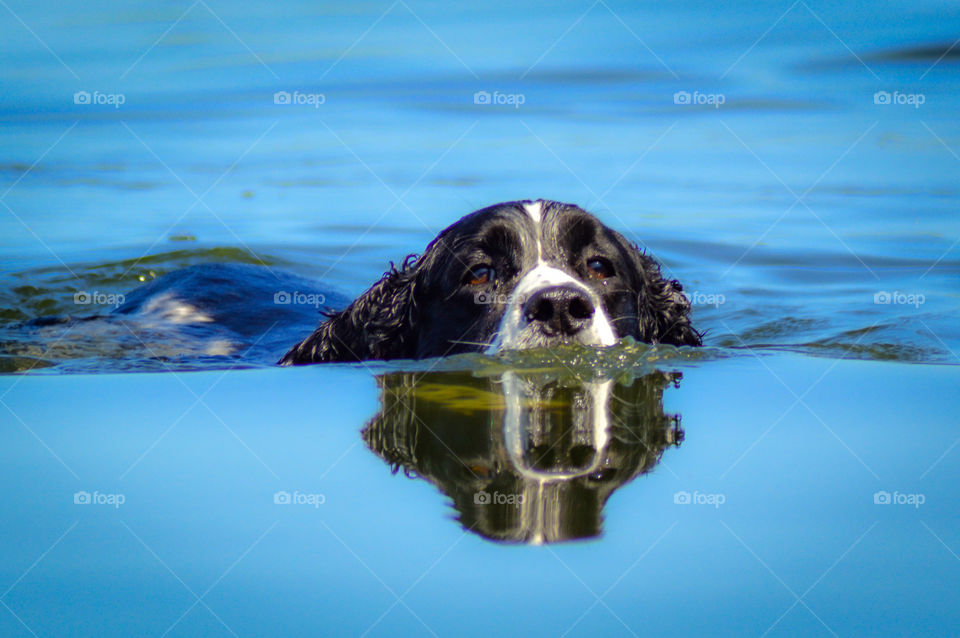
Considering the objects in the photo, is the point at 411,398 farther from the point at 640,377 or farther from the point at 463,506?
the point at 463,506

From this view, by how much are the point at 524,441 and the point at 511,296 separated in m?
1.78

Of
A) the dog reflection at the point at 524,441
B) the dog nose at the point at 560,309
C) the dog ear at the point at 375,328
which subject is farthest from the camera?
the dog ear at the point at 375,328

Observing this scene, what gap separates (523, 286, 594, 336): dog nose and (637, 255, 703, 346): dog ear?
1.50 m

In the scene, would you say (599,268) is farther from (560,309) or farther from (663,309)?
(663,309)

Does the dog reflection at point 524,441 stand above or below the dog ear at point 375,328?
below

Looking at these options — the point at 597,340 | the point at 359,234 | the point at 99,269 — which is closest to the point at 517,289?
the point at 597,340

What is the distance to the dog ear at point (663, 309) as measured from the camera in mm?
6945

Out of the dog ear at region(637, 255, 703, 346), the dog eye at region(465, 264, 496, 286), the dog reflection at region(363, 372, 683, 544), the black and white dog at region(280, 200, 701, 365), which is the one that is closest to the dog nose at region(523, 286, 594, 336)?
the black and white dog at region(280, 200, 701, 365)

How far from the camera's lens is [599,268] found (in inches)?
243

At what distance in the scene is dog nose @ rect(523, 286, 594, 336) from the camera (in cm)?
534

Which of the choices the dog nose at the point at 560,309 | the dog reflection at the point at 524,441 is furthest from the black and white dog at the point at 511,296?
the dog reflection at the point at 524,441

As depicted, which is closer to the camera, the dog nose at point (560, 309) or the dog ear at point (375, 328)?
the dog nose at point (560, 309)

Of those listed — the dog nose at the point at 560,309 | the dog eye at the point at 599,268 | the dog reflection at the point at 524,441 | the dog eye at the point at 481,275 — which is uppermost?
the dog eye at the point at 599,268

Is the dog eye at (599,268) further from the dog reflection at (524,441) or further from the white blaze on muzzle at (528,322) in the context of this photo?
the dog reflection at (524,441)
